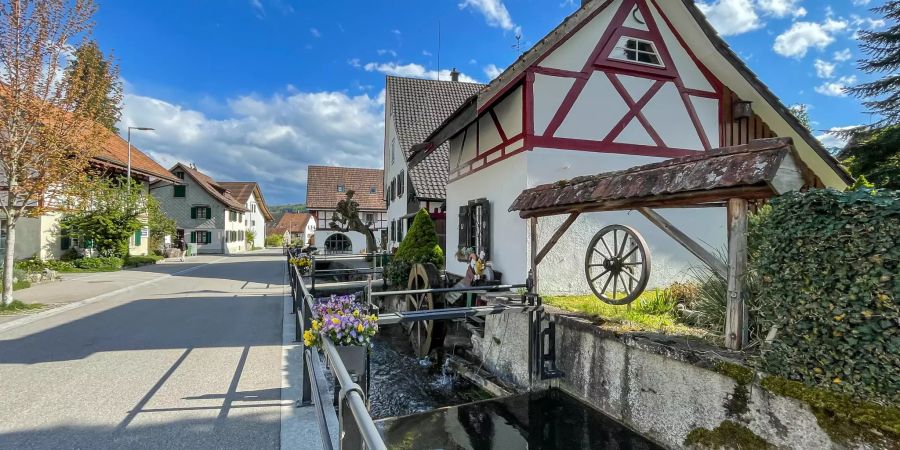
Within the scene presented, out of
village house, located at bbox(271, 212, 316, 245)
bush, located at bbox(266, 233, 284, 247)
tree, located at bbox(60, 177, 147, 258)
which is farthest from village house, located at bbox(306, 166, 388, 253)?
village house, located at bbox(271, 212, 316, 245)

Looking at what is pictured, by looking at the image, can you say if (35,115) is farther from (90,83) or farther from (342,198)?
(342,198)

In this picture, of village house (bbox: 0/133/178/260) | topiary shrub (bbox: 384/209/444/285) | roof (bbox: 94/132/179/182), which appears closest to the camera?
topiary shrub (bbox: 384/209/444/285)

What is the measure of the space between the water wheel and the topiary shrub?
1726mm

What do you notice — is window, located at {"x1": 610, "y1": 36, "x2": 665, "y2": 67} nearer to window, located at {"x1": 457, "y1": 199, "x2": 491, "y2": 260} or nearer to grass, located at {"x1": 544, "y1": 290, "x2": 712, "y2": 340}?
window, located at {"x1": 457, "y1": 199, "x2": 491, "y2": 260}

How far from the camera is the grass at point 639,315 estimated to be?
14.3 feet

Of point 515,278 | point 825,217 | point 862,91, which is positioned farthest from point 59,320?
point 862,91

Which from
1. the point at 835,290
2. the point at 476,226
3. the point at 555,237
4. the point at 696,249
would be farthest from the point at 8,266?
the point at 835,290

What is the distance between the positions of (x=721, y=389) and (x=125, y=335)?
8212mm

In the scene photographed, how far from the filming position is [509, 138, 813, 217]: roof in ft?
9.53

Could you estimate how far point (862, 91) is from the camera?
17.2 meters

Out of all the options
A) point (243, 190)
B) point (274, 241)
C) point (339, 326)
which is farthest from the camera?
point (274, 241)

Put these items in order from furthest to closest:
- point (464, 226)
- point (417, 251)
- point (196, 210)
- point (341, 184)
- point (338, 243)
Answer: point (196, 210) < point (341, 184) < point (338, 243) < point (417, 251) < point (464, 226)

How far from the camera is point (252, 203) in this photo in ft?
178

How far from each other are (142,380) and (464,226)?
292 inches
